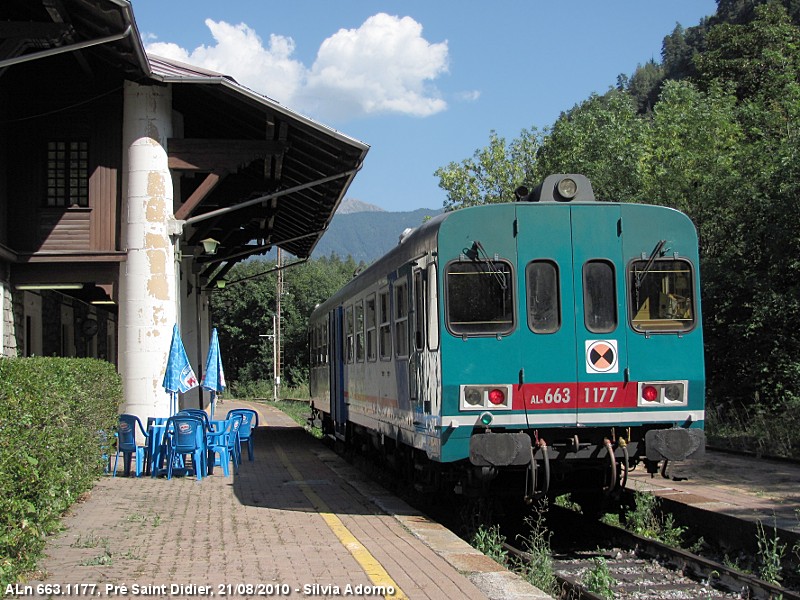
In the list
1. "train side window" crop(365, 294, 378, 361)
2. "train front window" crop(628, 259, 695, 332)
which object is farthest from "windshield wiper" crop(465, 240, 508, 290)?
"train side window" crop(365, 294, 378, 361)

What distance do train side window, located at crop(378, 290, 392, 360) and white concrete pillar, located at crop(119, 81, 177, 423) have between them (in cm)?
567

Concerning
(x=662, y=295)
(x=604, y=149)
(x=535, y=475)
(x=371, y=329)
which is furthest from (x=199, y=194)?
(x=604, y=149)

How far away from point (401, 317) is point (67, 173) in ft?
28.3

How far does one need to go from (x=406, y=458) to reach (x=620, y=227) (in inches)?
156

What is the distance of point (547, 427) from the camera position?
27.9ft

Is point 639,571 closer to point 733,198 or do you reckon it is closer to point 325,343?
point 325,343

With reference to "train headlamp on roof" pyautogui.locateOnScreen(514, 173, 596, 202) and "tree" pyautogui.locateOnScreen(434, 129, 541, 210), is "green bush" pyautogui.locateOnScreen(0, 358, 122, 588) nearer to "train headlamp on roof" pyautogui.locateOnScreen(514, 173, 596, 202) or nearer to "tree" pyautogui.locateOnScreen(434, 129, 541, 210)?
"train headlamp on roof" pyautogui.locateOnScreen(514, 173, 596, 202)

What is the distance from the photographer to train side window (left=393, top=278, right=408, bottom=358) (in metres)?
9.87

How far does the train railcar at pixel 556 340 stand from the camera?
334 inches

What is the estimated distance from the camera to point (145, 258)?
631 inches

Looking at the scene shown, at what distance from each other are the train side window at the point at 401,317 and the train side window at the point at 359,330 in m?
2.77

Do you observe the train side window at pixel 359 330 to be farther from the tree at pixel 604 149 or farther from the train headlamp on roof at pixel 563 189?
the tree at pixel 604 149

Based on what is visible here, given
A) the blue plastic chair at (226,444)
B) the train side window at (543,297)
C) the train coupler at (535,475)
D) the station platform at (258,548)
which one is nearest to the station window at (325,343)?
the blue plastic chair at (226,444)

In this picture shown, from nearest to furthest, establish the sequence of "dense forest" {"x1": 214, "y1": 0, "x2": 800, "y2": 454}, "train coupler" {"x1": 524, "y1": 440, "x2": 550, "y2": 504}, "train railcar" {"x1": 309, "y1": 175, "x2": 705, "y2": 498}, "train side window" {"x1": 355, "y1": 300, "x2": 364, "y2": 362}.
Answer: "train coupler" {"x1": 524, "y1": 440, "x2": 550, "y2": 504}, "train railcar" {"x1": 309, "y1": 175, "x2": 705, "y2": 498}, "train side window" {"x1": 355, "y1": 300, "x2": 364, "y2": 362}, "dense forest" {"x1": 214, "y1": 0, "x2": 800, "y2": 454}
